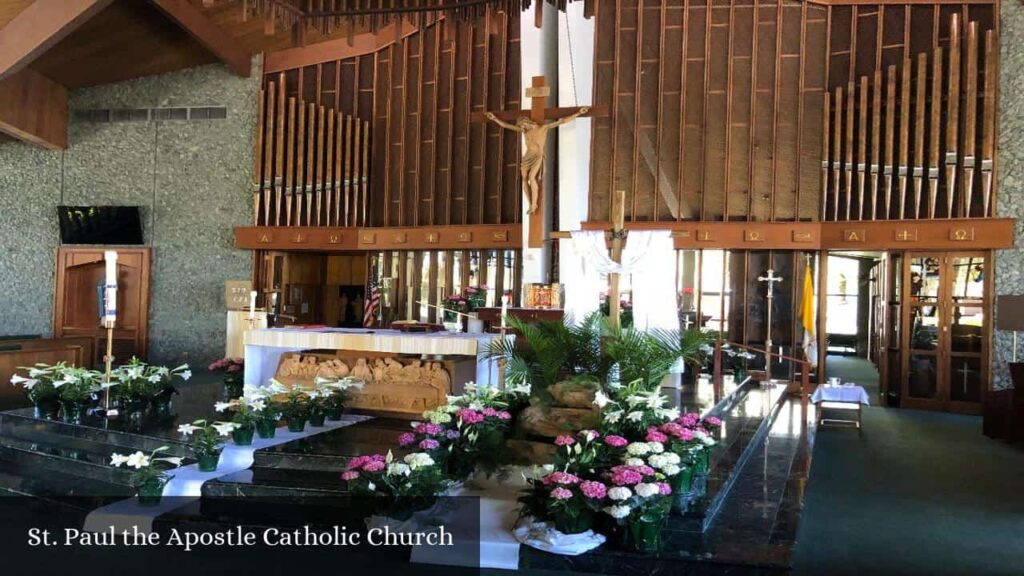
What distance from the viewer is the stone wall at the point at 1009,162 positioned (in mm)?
9180

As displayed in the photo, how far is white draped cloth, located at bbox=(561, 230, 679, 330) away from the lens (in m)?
7.43

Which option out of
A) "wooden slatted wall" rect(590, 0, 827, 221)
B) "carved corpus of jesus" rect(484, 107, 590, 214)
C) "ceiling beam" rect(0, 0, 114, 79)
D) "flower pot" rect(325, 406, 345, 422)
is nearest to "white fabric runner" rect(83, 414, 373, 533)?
"flower pot" rect(325, 406, 345, 422)

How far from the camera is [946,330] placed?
9.73 metres

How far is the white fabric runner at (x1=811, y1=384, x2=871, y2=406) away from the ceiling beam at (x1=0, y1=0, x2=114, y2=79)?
981 cm

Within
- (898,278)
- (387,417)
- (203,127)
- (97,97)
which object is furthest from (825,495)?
(97,97)

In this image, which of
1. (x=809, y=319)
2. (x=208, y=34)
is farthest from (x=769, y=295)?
(x=208, y=34)

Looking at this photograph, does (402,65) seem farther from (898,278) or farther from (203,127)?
(898,278)

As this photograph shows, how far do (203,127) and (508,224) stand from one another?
18.1 feet

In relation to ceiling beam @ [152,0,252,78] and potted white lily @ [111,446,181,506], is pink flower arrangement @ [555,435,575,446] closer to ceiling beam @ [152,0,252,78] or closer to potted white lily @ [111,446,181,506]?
potted white lily @ [111,446,181,506]

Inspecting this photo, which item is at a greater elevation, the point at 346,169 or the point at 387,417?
the point at 346,169

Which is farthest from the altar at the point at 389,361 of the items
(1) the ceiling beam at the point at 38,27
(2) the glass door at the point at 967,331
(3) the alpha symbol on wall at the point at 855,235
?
(2) the glass door at the point at 967,331

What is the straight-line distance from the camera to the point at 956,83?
30.9 feet

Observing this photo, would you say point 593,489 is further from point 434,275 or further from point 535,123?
point 434,275

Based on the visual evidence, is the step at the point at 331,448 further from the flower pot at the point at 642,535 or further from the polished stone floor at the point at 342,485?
the flower pot at the point at 642,535
